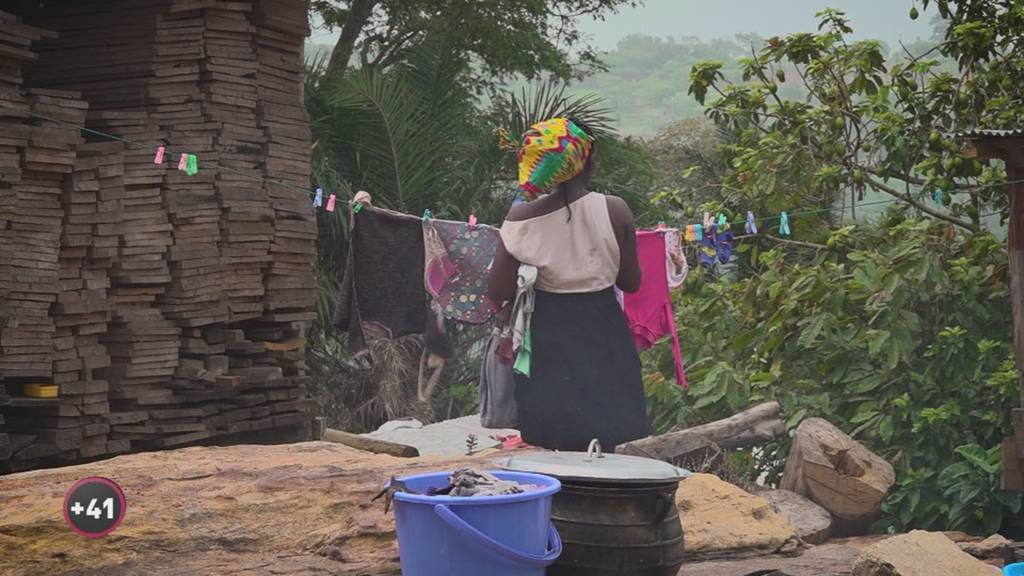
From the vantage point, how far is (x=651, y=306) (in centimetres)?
729

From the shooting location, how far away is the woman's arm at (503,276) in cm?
639

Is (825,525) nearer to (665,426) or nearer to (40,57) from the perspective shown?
(665,426)

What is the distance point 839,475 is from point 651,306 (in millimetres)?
2690

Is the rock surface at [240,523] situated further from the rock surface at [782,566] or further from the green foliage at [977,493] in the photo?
the green foliage at [977,493]

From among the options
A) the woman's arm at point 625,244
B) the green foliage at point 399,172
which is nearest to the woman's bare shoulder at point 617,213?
the woman's arm at point 625,244

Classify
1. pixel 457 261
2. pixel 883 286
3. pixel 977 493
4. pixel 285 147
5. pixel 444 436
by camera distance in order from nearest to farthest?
pixel 457 261 → pixel 977 493 → pixel 285 147 → pixel 883 286 → pixel 444 436

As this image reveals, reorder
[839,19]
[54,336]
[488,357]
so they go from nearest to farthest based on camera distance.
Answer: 1. [488,357]
2. [54,336]
3. [839,19]

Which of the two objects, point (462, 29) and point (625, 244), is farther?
point (462, 29)

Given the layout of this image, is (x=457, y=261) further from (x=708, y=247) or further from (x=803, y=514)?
(x=803, y=514)

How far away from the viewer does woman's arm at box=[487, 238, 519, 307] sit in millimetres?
6387

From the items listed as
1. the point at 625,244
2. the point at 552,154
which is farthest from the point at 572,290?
the point at 552,154

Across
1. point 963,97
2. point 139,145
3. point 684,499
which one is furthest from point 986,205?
point 139,145

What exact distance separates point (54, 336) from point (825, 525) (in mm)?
5108

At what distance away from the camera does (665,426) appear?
1202 cm
